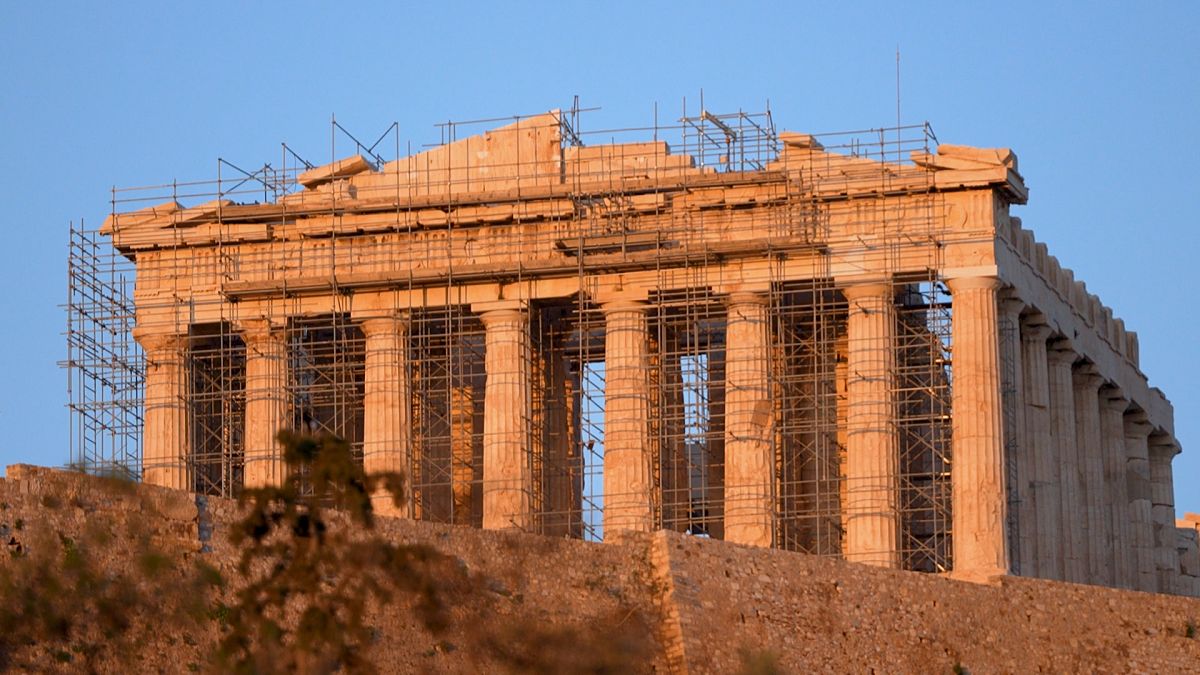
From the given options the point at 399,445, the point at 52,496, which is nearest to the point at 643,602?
the point at 52,496

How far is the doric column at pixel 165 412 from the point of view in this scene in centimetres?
6900

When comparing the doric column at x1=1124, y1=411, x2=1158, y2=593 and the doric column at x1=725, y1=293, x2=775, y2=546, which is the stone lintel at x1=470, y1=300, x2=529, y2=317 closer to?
the doric column at x1=725, y1=293, x2=775, y2=546

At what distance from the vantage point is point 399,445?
224 ft

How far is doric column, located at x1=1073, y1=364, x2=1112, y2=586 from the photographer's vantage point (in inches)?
2810

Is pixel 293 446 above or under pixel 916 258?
under

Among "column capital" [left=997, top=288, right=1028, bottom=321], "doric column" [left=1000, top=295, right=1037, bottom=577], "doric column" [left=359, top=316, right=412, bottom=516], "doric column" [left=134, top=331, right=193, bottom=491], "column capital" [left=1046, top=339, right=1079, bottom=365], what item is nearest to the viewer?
"doric column" [left=1000, top=295, right=1037, bottom=577]

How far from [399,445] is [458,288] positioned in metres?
3.48

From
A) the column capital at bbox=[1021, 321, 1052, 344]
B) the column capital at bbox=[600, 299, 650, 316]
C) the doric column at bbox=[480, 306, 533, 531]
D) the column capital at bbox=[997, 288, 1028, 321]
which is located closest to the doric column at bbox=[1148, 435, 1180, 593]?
the column capital at bbox=[1021, 321, 1052, 344]

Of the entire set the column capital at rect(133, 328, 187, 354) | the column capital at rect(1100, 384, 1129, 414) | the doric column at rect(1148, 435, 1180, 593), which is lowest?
the doric column at rect(1148, 435, 1180, 593)

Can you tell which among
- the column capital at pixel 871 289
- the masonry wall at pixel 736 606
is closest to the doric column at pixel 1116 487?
the column capital at pixel 871 289

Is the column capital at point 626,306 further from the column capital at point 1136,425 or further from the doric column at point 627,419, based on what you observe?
the column capital at point 1136,425

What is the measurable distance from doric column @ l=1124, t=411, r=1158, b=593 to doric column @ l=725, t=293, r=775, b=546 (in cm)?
1193

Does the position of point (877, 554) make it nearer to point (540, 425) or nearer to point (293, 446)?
point (540, 425)

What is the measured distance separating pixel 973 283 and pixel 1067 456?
6.65 meters
